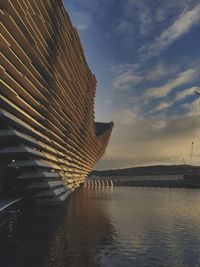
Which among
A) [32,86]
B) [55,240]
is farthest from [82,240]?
[32,86]

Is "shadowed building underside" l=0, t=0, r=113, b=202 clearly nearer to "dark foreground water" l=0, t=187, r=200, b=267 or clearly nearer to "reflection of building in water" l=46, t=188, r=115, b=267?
"dark foreground water" l=0, t=187, r=200, b=267

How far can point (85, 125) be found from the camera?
112938 mm

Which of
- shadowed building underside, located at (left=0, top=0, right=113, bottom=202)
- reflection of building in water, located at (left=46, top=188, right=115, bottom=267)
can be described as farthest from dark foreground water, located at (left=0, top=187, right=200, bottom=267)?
shadowed building underside, located at (left=0, top=0, right=113, bottom=202)

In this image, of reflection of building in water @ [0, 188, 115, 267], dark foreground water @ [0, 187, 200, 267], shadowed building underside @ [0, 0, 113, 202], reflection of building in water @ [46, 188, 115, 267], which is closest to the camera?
dark foreground water @ [0, 187, 200, 267]

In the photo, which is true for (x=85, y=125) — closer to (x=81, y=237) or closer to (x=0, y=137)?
(x=0, y=137)

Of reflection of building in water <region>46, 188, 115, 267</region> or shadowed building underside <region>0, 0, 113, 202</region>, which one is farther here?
shadowed building underside <region>0, 0, 113, 202</region>

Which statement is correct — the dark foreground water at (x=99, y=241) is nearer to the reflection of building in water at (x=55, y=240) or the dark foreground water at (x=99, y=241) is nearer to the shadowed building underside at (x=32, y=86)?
the reflection of building in water at (x=55, y=240)

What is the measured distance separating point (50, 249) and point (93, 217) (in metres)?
19.2

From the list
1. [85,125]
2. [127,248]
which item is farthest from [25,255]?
[85,125]

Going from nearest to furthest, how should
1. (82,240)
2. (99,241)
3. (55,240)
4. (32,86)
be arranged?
(99,241) < (82,240) < (55,240) < (32,86)

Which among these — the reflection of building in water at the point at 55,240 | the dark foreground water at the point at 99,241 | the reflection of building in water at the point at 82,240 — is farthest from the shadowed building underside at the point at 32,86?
the reflection of building in water at the point at 82,240

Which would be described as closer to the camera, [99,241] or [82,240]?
[99,241]

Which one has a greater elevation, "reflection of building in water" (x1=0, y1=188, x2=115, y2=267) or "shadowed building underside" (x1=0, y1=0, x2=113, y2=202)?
"shadowed building underside" (x1=0, y1=0, x2=113, y2=202)

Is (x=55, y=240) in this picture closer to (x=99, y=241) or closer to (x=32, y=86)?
(x=99, y=241)
